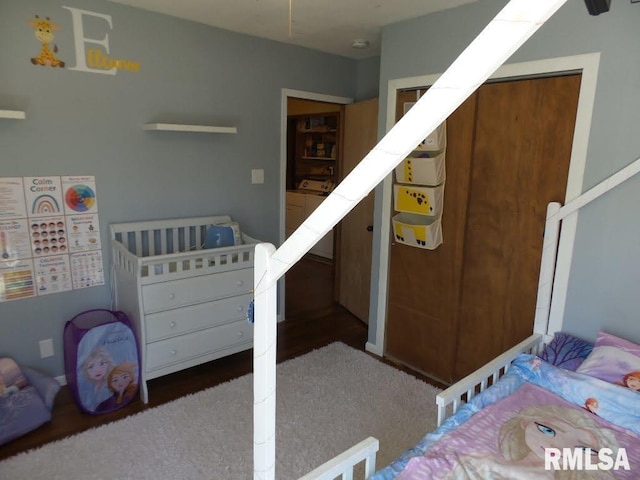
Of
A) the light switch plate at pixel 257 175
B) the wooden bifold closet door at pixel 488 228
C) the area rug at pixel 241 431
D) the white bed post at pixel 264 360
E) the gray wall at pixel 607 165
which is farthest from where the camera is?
the light switch plate at pixel 257 175

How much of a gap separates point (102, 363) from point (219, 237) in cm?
102

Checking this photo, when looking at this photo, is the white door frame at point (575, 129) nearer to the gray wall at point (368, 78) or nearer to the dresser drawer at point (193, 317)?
the gray wall at point (368, 78)

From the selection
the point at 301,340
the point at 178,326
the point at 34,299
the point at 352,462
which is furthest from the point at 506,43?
the point at 301,340

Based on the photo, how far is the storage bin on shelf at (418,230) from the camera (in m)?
2.67

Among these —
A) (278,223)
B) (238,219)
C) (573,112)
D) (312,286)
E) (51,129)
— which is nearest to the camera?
(573,112)

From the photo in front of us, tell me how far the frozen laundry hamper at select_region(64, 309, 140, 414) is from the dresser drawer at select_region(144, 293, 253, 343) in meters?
0.13

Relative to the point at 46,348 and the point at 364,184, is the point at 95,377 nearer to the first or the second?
the point at 46,348

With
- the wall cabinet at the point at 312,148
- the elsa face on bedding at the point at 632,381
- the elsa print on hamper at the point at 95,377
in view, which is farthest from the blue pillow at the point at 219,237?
the wall cabinet at the point at 312,148

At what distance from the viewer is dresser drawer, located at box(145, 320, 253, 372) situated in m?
2.53

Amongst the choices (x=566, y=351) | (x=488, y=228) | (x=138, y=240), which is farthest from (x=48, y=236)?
(x=566, y=351)

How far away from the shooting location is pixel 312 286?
4.71m

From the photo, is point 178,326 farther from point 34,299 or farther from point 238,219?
point 238,219

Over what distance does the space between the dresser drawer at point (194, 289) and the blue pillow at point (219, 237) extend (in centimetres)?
28

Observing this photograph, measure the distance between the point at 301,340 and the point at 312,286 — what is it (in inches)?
54.3
